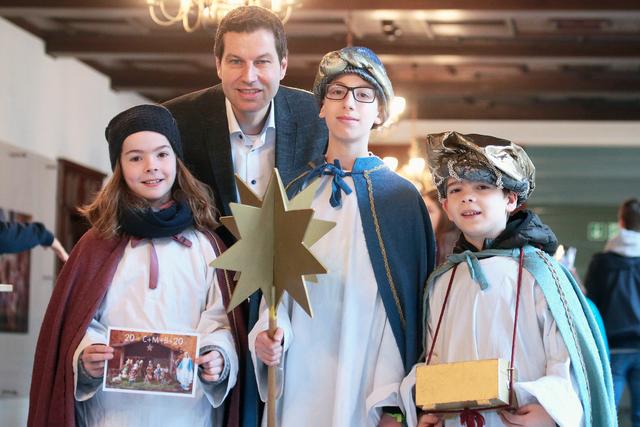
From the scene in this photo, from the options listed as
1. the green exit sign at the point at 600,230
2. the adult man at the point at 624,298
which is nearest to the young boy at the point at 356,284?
the adult man at the point at 624,298

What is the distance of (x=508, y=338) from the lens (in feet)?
10.2

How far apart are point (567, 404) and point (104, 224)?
153 centimetres

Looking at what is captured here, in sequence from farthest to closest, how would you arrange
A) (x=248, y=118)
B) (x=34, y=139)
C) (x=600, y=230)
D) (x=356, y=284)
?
(x=600, y=230) → (x=34, y=139) → (x=248, y=118) → (x=356, y=284)

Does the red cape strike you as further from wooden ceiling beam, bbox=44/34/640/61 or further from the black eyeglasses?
wooden ceiling beam, bbox=44/34/640/61

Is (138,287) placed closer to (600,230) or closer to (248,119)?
(248,119)

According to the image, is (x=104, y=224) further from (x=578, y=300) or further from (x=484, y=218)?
(x=578, y=300)

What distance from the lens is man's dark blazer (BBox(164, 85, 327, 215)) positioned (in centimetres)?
384

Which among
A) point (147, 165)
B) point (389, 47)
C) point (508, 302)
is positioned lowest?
point (508, 302)

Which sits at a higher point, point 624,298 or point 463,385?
point 624,298

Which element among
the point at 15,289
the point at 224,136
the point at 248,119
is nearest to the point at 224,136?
the point at 224,136

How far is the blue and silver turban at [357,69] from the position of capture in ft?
11.4

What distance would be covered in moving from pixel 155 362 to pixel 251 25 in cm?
123

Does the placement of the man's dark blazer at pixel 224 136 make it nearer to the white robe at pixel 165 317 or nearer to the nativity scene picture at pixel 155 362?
the white robe at pixel 165 317

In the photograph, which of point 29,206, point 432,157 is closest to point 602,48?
point 29,206
